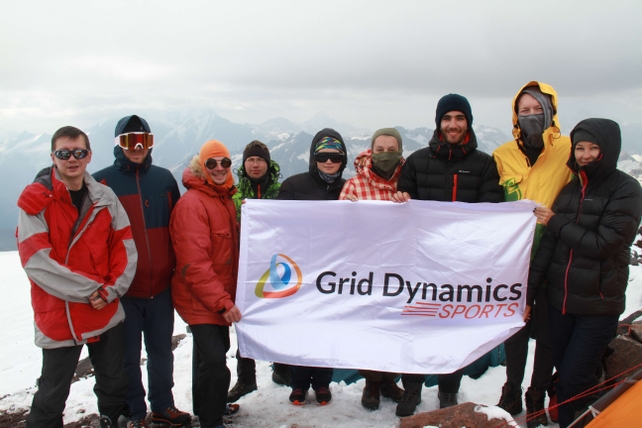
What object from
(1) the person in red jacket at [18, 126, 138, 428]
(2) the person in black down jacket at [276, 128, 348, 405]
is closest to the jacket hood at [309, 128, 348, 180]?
(2) the person in black down jacket at [276, 128, 348, 405]

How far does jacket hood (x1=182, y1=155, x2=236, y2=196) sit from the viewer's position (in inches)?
176

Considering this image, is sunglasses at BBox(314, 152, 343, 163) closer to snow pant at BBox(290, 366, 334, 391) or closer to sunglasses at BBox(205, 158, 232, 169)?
sunglasses at BBox(205, 158, 232, 169)

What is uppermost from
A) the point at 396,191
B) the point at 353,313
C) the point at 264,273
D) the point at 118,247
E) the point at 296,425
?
the point at 396,191

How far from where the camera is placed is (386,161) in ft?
16.0

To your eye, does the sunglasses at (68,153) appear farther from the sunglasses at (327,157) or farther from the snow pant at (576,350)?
the snow pant at (576,350)

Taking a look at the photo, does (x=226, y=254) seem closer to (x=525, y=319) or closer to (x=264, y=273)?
(x=264, y=273)

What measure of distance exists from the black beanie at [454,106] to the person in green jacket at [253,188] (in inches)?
92.2

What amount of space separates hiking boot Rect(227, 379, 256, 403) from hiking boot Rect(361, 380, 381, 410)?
1518 mm

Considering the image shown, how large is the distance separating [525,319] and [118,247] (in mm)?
4351

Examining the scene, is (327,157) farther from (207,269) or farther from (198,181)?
(207,269)

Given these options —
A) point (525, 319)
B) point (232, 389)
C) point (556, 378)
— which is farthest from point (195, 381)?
point (556, 378)

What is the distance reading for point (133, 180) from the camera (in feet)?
14.7

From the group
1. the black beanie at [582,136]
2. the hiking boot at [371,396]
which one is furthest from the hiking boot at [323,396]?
the black beanie at [582,136]

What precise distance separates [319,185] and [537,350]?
3.16m
